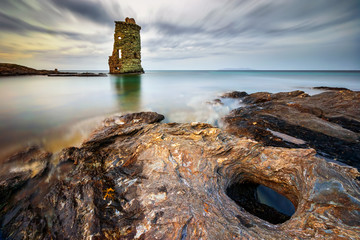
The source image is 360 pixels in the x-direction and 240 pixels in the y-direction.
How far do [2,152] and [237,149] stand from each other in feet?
20.3

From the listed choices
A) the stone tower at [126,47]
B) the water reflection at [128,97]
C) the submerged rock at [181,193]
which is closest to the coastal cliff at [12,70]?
the stone tower at [126,47]

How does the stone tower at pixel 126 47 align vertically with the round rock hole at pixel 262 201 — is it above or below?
above

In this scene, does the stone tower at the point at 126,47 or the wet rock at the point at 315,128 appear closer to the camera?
the wet rock at the point at 315,128

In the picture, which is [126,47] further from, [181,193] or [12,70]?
[181,193]

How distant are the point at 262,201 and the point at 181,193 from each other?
2.33 m

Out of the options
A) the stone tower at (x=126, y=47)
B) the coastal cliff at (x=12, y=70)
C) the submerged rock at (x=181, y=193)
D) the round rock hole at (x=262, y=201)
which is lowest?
the round rock hole at (x=262, y=201)

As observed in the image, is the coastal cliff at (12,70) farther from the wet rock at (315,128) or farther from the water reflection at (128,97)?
the wet rock at (315,128)

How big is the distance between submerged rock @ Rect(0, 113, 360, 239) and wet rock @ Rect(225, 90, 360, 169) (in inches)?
67.7

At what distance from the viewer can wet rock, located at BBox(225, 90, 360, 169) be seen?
4379mm

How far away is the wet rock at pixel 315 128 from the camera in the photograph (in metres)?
4.38

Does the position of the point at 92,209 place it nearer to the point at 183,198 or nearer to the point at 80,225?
the point at 80,225

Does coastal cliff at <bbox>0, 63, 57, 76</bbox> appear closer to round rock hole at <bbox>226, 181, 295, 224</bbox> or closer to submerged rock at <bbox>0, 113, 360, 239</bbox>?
submerged rock at <bbox>0, 113, 360, 239</bbox>

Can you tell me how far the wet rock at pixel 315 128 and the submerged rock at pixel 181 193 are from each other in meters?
1.72

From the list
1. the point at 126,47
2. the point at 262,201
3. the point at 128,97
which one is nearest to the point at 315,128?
the point at 262,201
